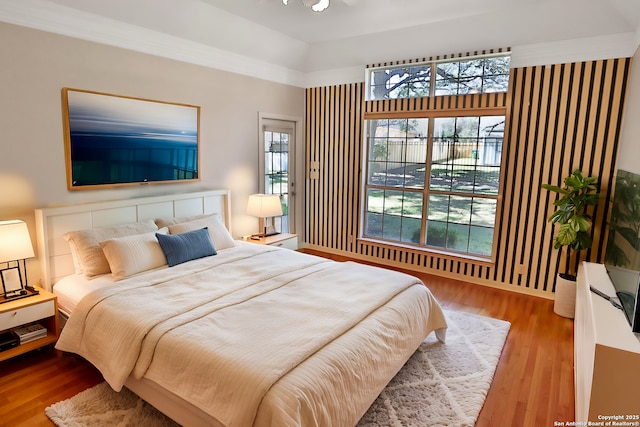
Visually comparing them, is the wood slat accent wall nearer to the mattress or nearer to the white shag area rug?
the white shag area rug

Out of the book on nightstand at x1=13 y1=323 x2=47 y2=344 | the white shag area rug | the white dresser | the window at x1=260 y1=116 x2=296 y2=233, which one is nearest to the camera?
the white dresser

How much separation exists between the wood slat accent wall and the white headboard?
240cm

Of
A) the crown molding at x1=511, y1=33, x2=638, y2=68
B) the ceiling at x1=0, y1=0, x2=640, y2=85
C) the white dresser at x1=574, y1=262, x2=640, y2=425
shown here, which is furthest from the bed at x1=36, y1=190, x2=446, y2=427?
the crown molding at x1=511, y1=33, x2=638, y2=68

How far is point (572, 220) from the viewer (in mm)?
3627

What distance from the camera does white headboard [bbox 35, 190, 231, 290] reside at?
9.92 feet

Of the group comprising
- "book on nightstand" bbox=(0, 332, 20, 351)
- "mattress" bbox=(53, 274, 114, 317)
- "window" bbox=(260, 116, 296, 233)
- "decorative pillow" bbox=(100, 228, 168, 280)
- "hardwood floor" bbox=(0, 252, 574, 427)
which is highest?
"window" bbox=(260, 116, 296, 233)

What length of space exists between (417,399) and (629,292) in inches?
54.6

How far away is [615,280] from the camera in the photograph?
2582 millimetres

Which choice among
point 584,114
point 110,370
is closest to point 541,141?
point 584,114

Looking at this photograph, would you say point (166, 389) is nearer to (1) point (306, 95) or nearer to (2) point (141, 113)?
(2) point (141, 113)

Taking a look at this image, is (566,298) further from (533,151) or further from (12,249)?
(12,249)

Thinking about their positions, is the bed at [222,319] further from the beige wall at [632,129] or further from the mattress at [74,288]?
the beige wall at [632,129]

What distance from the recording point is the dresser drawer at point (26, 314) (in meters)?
2.58

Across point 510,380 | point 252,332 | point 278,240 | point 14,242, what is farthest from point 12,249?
point 510,380
